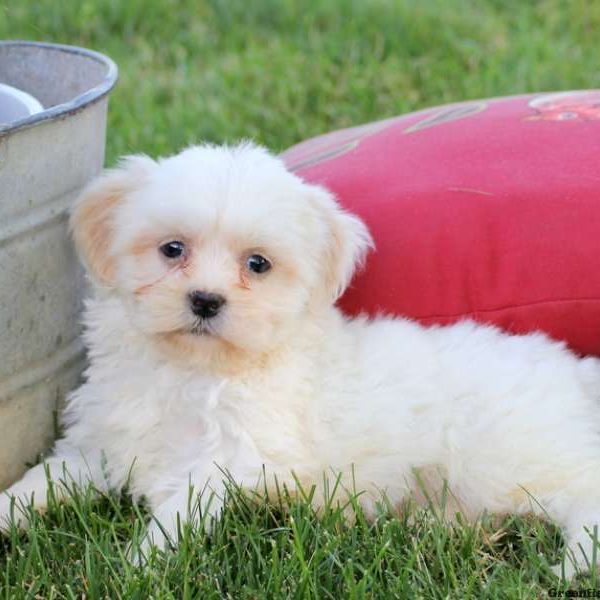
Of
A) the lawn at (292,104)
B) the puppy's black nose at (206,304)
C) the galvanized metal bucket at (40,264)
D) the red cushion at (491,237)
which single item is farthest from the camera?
the red cushion at (491,237)

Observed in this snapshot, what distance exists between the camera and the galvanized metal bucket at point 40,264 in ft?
8.52

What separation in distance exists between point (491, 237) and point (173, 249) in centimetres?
75

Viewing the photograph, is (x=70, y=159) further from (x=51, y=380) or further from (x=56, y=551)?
(x=56, y=551)

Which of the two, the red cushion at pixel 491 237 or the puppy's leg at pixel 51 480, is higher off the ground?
the red cushion at pixel 491 237

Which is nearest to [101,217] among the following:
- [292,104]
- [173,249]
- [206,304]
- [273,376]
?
[173,249]

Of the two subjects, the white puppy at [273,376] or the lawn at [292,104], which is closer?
the lawn at [292,104]

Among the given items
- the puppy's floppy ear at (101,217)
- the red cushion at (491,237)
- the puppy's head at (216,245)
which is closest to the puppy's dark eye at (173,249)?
the puppy's head at (216,245)

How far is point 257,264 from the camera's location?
101 inches

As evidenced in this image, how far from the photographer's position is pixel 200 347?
2531 mm

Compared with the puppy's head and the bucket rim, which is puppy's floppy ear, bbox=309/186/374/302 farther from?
the bucket rim

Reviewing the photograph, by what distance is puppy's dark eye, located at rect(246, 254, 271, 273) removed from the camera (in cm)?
256

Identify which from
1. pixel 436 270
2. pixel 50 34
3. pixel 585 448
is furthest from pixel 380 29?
pixel 585 448

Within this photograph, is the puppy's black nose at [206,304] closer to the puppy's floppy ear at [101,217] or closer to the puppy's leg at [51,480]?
the puppy's floppy ear at [101,217]

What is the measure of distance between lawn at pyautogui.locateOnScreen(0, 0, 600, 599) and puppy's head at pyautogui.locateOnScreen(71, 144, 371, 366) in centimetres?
38
